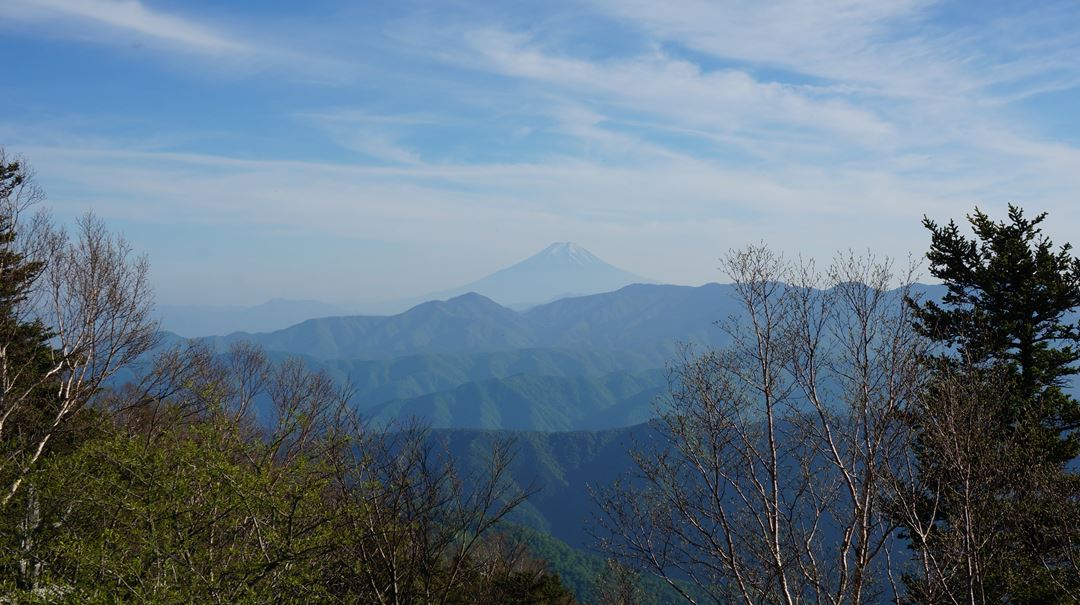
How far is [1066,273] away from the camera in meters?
18.3

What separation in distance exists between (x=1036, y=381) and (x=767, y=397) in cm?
1214

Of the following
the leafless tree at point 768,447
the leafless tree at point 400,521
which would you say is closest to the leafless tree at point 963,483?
the leafless tree at point 768,447

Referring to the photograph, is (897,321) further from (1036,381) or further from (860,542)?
(1036,381)

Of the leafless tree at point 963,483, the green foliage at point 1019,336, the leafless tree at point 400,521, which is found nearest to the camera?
the leafless tree at point 963,483

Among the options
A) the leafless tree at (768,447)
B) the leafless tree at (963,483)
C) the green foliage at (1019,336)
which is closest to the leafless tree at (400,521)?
the leafless tree at (768,447)

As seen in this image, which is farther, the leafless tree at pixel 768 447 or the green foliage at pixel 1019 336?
the green foliage at pixel 1019 336

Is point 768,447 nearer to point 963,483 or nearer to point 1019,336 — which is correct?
point 963,483

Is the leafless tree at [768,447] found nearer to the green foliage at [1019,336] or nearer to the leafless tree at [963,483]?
the leafless tree at [963,483]

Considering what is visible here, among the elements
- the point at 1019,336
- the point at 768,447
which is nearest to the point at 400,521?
the point at 768,447

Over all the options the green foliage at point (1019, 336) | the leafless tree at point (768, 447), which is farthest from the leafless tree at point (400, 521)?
the green foliage at point (1019, 336)

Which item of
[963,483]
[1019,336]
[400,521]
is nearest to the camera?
[963,483]

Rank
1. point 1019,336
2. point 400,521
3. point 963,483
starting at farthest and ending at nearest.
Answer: point 1019,336, point 400,521, point 963,483

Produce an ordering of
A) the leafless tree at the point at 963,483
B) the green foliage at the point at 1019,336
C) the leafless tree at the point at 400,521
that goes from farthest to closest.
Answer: the green foliage at the point at 1019,336, the leafless tree at the point at 400,521, the leafless tree at the point at 963,483

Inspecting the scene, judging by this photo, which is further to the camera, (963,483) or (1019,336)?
(1019,336)
